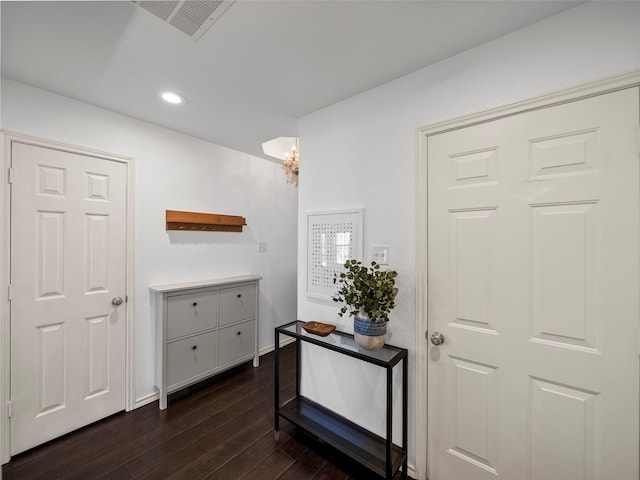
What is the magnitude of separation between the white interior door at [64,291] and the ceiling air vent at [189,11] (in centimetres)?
141

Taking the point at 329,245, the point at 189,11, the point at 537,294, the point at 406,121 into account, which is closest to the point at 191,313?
the point at 329,245

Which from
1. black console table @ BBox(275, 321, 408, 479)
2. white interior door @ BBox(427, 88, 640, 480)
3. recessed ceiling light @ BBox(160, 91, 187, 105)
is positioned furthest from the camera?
recessed ceiling light @ BBox(160, 91, 187, 105)

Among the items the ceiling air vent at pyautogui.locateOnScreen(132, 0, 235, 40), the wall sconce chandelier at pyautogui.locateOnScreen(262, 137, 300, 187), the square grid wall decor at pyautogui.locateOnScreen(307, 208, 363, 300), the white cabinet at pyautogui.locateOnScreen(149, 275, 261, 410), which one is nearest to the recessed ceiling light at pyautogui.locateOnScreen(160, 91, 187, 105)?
the ceiling air vent at pyautogui.locateOnScreen(132, 0, 235, 40)

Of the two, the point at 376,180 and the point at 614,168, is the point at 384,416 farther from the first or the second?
the point at 614,168

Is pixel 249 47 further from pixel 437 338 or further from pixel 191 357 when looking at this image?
pixel 191 357

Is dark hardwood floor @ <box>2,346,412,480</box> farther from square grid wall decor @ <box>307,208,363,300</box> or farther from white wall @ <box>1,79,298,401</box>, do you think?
square grid wall decor @ <box>307,208,363,300</box>

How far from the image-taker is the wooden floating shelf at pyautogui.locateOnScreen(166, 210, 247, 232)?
2.59 meters

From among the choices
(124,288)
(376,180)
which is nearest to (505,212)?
(376,180)

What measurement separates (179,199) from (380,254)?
2049 millimetres

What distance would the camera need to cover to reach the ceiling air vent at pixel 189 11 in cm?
119

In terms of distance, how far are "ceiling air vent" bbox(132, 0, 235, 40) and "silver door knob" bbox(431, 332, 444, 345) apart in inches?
76.1

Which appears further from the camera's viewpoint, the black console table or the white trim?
the white trim

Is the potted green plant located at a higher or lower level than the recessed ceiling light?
lower

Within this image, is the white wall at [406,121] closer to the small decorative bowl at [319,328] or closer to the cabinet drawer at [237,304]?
the small decorative bowl at [319,328]
